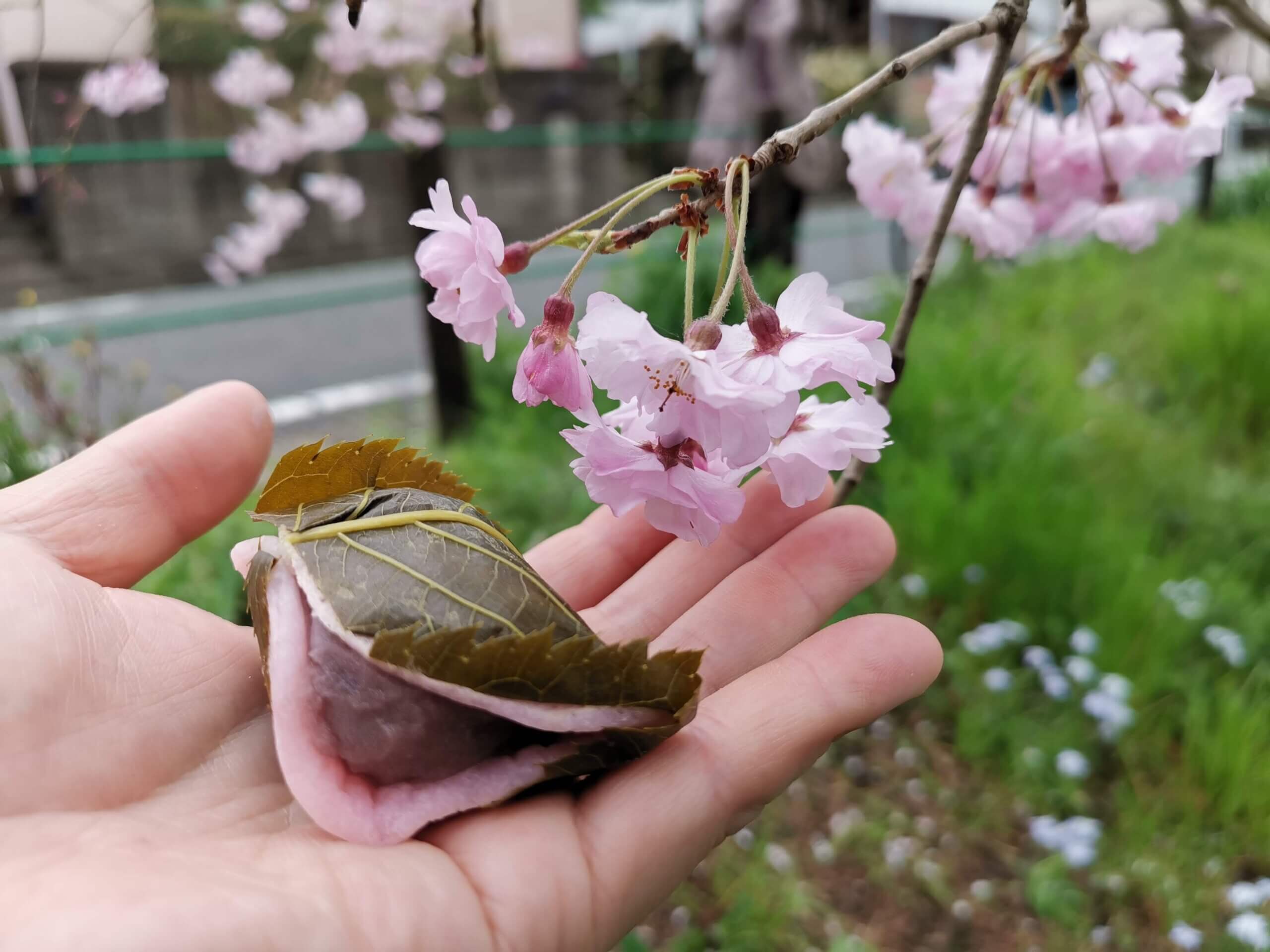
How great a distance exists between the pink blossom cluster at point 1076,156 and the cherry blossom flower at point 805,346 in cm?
58

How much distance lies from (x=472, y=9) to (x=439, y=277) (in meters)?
0.46

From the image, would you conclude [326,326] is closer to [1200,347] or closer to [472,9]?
A: [472,9]

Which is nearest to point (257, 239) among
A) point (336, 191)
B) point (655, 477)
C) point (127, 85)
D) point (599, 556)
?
point (336, 191)

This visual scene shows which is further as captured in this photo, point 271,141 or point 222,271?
point 222,271

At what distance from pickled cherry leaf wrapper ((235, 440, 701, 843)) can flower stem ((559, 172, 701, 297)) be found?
0.35m

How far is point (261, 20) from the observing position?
4254mm

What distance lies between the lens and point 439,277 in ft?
3.04

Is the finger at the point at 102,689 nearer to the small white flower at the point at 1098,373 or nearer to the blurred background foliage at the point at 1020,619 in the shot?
the blurred background foliage at the point at 1020,619

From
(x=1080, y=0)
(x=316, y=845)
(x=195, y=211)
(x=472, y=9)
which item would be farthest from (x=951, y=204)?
(x=195, y=211)

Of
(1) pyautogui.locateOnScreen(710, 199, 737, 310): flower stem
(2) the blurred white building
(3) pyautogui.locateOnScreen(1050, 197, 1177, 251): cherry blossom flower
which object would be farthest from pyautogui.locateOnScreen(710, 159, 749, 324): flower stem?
(2) the blurred white building

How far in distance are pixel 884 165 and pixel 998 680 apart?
1.20 metres

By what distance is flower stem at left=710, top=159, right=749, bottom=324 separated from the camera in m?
0.81

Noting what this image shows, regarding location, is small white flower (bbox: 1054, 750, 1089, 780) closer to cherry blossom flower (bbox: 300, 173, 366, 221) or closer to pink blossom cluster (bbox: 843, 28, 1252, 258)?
pink blossom cluster (bbox: 843, 28, 1252, 258)

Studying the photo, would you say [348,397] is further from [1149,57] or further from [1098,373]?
[1149,57]
